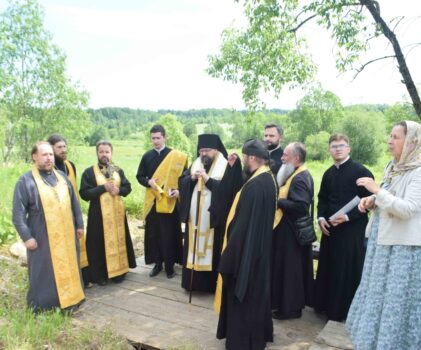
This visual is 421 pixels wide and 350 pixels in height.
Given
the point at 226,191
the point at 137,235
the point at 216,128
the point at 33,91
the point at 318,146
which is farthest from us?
the point at 216,128

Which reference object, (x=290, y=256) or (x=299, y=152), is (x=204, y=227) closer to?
(x=290, y=256)

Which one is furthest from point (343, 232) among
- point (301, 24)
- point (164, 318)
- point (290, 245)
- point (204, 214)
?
point (301, 24)

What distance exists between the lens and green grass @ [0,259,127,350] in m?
3.72

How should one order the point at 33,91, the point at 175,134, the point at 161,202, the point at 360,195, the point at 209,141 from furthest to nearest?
1. the point at 175,134
2. the point at 33,91
3. the point at 161,202
4. the point at 209,141
5. the point at 360,195

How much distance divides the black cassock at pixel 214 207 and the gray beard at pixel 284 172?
49 cm

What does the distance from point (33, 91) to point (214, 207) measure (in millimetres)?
22520

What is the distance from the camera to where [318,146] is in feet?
122

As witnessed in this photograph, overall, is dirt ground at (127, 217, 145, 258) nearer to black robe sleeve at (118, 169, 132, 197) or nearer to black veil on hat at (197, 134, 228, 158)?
black robe sleeve at (118, 169, 132, 197)

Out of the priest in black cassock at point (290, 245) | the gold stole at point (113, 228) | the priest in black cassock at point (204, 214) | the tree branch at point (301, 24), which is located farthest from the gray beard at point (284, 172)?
the tree branch at point (301, 24)

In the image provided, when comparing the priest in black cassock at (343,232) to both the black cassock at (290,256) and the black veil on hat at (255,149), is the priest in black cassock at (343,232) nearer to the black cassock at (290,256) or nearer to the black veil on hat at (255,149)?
the black cassock at (290,256)

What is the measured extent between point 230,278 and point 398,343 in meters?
1.47

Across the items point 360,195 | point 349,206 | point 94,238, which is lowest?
point 94,238

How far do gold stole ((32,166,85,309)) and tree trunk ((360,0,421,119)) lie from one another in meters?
5.42

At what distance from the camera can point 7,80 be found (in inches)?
848
